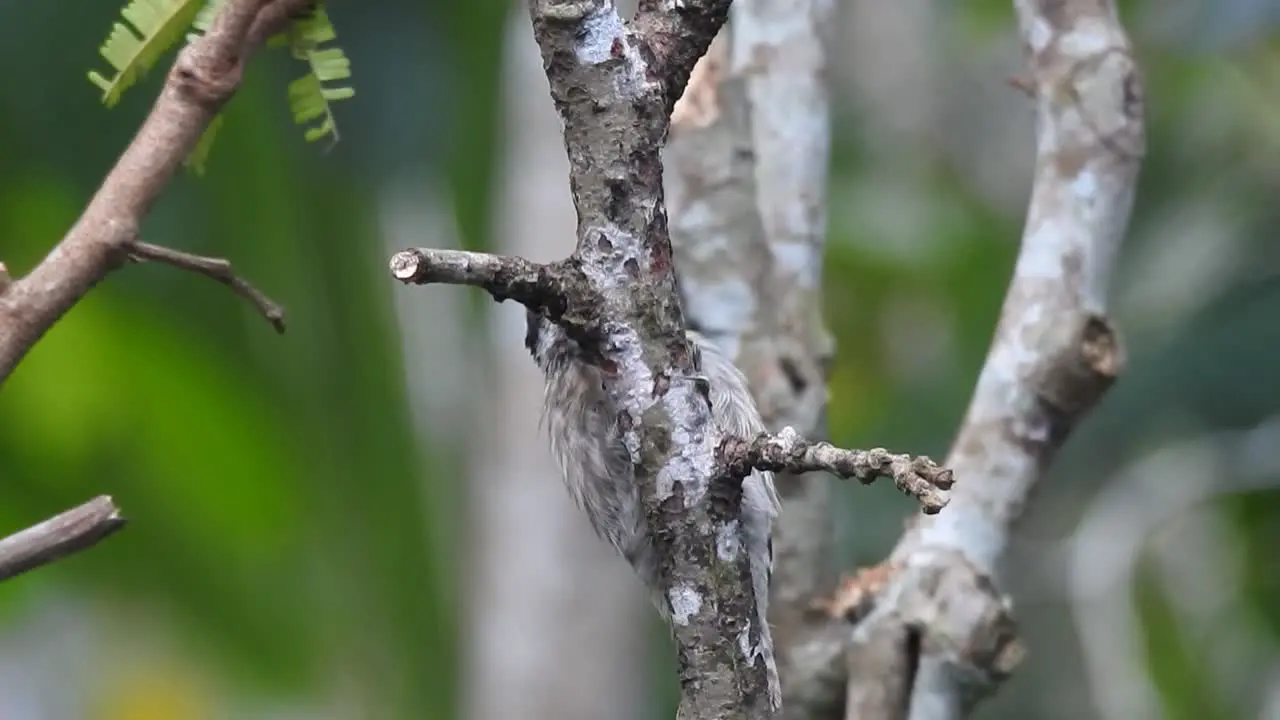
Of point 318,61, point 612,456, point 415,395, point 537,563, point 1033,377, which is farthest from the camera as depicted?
point 415,395

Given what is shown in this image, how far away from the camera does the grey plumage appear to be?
1.23 metres

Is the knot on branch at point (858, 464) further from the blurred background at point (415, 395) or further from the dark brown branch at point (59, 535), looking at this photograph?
the blurred background at point (415, 395)

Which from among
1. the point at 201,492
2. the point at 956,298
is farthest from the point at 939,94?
the point at 201,492

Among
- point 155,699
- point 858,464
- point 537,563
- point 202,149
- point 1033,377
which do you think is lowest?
point 155,699

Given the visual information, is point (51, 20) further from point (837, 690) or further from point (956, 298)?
point (837, 690)

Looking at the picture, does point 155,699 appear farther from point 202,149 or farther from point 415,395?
point 202,149

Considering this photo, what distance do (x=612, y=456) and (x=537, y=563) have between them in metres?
1.53

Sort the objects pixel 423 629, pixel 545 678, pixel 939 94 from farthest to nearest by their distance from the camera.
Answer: pixel 939 94 → pixel 423 629 → pixel 545 678

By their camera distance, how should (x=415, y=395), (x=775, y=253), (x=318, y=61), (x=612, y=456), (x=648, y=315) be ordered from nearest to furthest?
1. (x=648, y=315)
2. (x=612, y=456)
3. (x=318, y=61)
4. (x=775, y=253)
5. (x=415, y=395)

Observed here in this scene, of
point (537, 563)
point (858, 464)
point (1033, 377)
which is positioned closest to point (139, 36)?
point (858, 464)

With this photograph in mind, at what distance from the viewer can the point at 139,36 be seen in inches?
54.9

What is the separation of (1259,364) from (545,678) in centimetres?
195

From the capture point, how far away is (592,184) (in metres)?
1.02

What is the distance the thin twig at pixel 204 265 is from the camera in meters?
1.24
